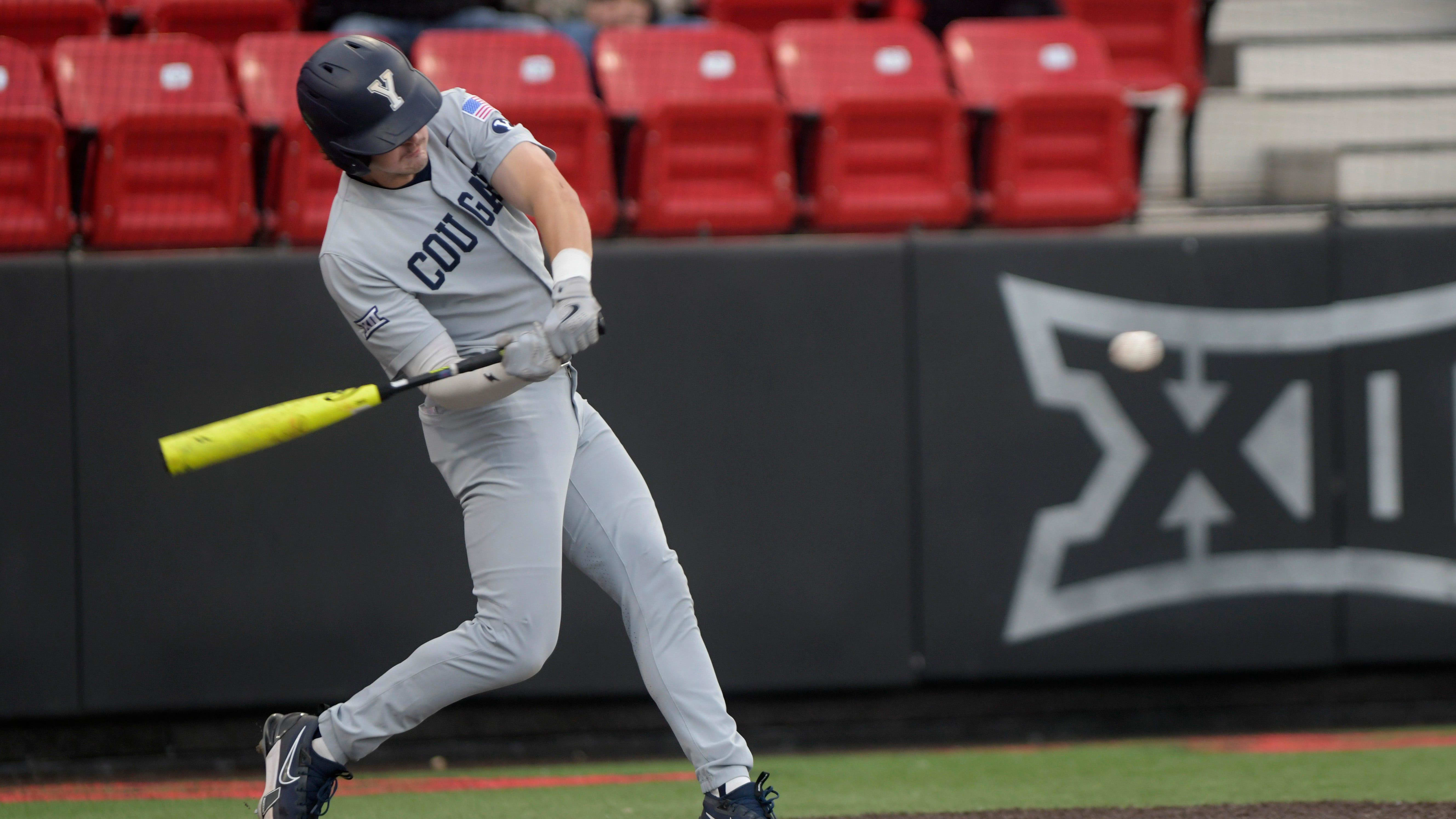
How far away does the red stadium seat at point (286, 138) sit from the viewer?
4.80m

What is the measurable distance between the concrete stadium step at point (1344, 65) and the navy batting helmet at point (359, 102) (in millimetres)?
5146

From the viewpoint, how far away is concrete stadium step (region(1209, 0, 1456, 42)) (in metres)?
7.29

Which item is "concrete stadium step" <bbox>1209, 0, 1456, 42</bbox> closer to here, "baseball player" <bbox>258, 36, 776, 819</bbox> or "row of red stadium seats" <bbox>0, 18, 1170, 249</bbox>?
"row of red stadium seats" <bbox>0, 18, 1170, 249</bbox>

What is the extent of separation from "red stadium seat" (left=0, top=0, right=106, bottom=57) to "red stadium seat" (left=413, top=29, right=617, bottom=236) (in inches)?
54.4

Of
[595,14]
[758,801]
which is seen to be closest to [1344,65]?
[595,14]

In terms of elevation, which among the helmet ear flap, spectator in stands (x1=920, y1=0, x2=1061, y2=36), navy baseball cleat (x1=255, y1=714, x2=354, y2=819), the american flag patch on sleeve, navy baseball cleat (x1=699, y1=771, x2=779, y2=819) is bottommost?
navy baseball cleat (x1=699, y1=771, x2=779, y2=819)

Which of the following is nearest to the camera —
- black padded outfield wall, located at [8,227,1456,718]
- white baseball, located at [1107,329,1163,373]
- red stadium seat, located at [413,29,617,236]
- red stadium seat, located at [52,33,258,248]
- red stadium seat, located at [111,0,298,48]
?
white baseball, located at [1107,329,1163,373]

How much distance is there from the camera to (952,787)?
165 inches

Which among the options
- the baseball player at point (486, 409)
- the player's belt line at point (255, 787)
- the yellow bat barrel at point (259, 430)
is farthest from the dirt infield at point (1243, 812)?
the yellow bat barrel at point (259, 430)

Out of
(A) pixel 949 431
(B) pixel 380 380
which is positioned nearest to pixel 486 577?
(B) pixel 380 380

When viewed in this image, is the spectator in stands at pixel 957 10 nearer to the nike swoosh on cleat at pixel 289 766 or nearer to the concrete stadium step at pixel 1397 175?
the concrete stadium step at pixel 1397 175

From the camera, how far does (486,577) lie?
3.01 metres

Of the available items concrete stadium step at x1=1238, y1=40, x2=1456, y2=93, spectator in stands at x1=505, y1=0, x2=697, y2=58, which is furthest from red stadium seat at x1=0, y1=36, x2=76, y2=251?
concrete stadium step at x1=1238, y1=40, x2=1456, y2=93

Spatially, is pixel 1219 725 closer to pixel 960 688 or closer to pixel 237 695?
pixel 960 688
